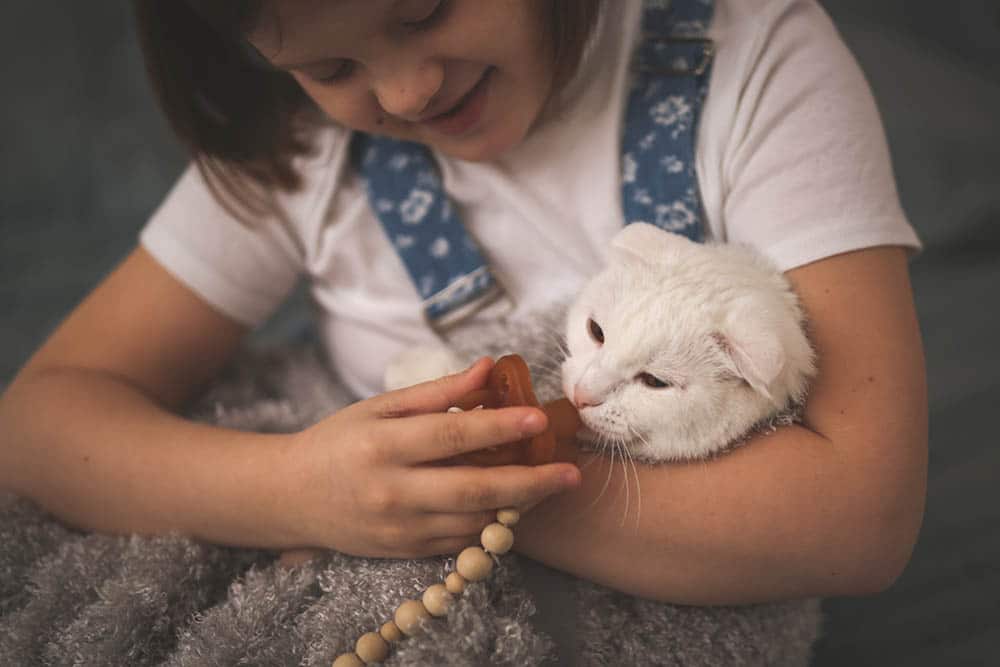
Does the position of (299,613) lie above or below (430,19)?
below

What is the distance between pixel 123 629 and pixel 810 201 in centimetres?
69

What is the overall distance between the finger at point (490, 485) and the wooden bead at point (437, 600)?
59mm

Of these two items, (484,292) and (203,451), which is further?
(484,292)

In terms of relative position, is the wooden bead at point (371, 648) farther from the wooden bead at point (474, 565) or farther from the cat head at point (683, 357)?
the cat head at point (683, 357)

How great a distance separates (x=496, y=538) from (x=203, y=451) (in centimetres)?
33

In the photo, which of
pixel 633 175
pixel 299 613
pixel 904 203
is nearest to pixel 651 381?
pixel 633 175

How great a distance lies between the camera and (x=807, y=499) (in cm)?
61

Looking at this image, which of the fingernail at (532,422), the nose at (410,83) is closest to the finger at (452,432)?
the fingernail at (532,422)

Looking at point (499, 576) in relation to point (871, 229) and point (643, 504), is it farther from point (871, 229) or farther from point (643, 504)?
point (871, 229)

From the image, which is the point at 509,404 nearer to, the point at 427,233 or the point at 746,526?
the point at 746,526

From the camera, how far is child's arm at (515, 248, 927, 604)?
613 millimetres

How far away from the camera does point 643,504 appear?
63 cm

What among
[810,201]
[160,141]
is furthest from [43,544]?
[160,141]

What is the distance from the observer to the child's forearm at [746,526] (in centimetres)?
61
